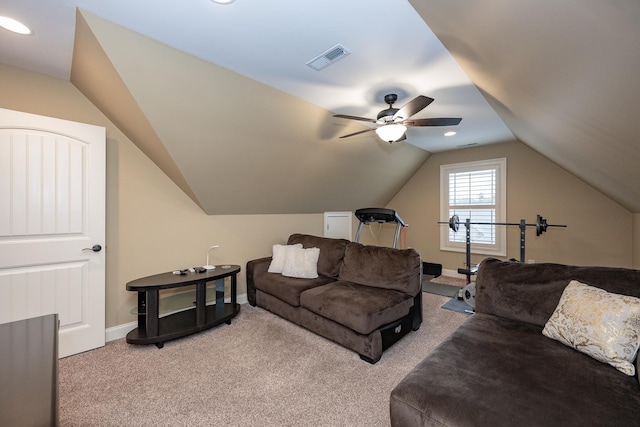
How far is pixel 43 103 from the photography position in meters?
2.42

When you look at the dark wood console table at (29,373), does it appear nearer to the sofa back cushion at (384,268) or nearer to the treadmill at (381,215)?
the sofa back cushion at (384,268)

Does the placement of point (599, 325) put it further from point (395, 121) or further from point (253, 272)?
point (253, 272)

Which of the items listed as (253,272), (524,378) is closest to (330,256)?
(253,272)

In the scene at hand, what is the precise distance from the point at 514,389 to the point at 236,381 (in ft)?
6.05

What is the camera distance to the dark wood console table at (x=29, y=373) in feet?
2.35

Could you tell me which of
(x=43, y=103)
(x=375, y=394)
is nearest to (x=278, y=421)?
(x=375, y=394)

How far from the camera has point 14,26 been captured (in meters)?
1.82

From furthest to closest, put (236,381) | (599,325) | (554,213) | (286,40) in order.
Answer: (554,213)
(236,381)
(286,40)
(599,325)

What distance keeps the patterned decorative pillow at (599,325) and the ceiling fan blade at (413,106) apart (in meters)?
1.69

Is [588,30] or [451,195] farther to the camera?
[451,195]

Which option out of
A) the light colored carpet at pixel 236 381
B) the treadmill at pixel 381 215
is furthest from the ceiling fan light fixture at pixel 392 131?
the light colored carpet at pixel 236 381

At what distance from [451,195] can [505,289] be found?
11.8 feet

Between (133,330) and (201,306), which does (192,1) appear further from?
(133,330)

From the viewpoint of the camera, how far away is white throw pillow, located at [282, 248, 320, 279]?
11.2ft
